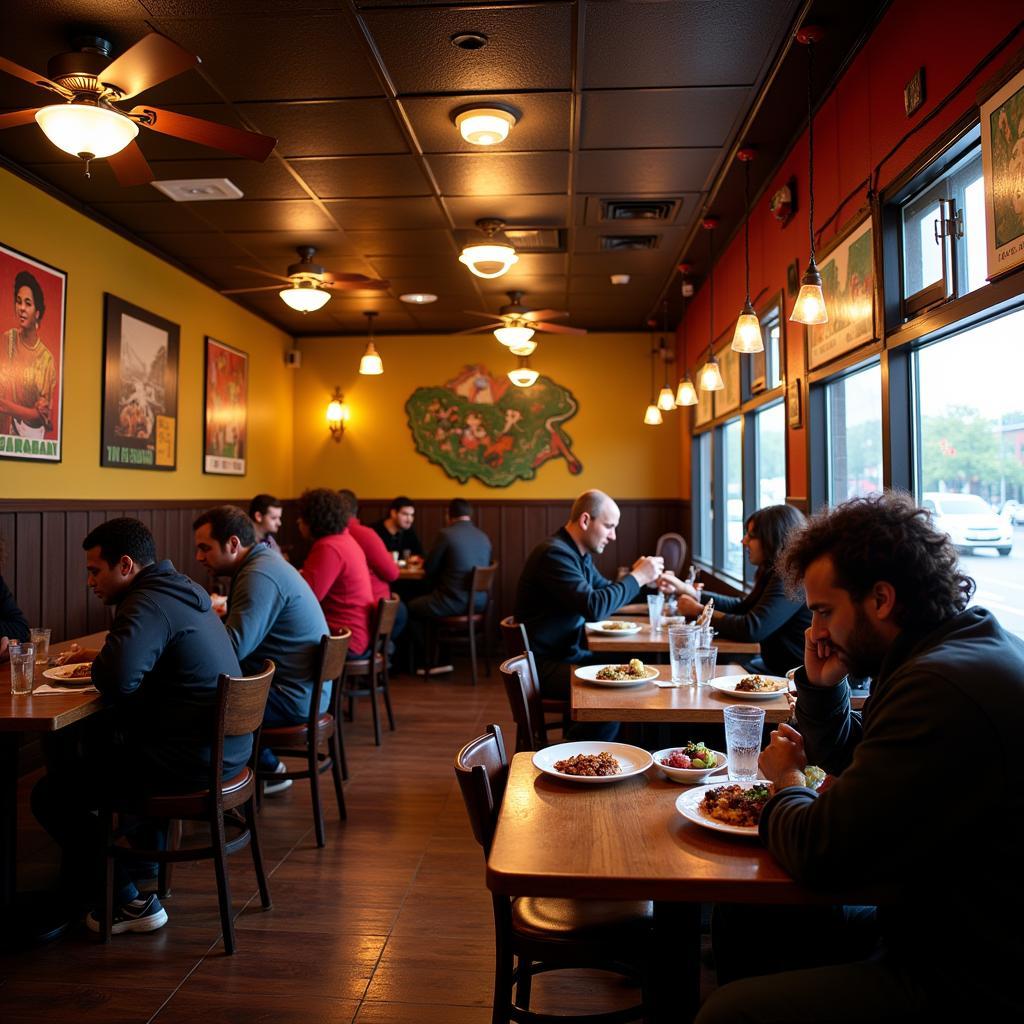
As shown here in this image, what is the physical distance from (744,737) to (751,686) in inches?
41.2

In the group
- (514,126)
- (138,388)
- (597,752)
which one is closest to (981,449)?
(597,752)

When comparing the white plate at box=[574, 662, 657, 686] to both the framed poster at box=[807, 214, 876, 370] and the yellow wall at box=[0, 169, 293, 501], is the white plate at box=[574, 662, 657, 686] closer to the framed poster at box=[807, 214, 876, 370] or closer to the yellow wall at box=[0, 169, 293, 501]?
the framed poster at box=[807, 214, 876, 370]

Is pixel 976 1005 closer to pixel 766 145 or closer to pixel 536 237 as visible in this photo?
pixel 766 145

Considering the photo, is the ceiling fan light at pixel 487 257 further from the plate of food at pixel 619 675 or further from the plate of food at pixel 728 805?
the plate of food at pixel 728 805

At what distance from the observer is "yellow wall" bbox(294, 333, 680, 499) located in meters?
8.98

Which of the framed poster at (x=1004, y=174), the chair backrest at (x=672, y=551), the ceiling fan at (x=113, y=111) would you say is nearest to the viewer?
the framed poster at (x=1004, y=174)

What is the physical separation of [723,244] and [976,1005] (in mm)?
5584

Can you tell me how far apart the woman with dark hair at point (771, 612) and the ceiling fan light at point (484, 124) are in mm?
2150

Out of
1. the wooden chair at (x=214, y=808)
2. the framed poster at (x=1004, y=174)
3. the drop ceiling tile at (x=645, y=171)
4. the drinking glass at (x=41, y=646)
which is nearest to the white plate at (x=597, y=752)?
the wooden chair at (x=214, y=808)

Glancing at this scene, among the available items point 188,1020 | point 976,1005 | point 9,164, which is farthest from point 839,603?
point 9,164

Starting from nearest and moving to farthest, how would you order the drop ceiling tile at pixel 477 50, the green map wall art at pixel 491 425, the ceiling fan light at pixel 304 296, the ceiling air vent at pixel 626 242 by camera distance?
the drop ceiling tile at pixel 477 50, the ceiling fan light at pixel 304 296, the ceiling air vent at pixel 626 242, the green map wall art at pixel 491 425

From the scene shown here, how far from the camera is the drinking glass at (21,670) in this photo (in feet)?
9.17

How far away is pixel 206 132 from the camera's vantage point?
10.6 ft

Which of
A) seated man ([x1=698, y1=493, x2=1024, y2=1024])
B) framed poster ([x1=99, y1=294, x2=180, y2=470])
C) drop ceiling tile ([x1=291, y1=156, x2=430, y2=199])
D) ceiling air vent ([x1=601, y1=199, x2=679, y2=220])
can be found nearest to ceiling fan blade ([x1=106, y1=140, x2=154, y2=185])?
drop ceiling tile ([x1=291, y1=156, x2=430, y2=199])
